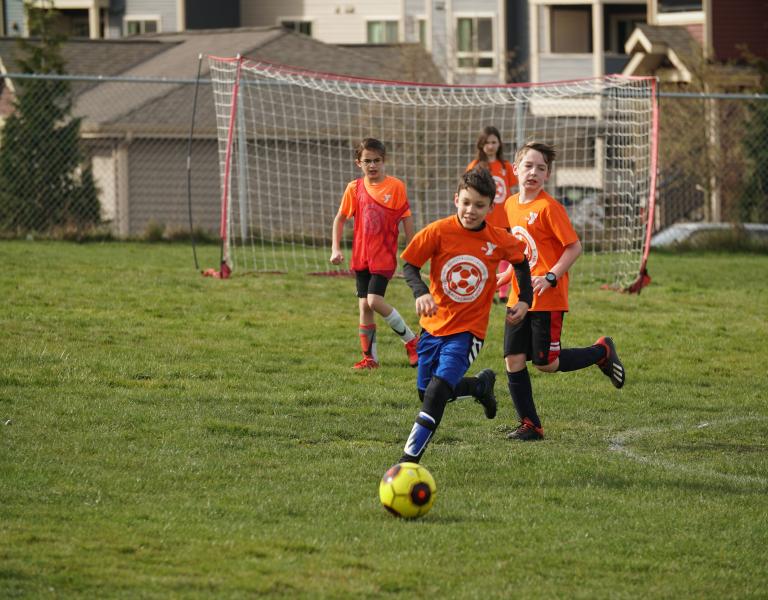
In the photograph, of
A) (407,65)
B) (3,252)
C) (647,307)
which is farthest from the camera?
(407,65)

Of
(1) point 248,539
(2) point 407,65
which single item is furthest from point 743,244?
(1) point 248,539

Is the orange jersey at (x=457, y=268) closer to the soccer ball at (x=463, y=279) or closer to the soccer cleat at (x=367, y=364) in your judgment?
the soccer ball at (x=463, y=279)

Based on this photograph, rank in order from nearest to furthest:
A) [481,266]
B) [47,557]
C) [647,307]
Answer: [47,557] < [481,266] < [647,307]

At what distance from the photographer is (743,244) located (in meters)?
21.5

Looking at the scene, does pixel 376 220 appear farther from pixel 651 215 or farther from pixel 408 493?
pixel 651 215

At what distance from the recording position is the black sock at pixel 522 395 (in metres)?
8.02

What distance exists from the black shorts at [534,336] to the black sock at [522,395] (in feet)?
0.41

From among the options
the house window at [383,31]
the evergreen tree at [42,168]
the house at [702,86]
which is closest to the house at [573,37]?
the house at [702,86]

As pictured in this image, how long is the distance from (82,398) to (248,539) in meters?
3.32

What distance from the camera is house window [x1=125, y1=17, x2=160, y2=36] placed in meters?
42.2

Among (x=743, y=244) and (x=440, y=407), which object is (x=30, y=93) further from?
(x=440, y=407)

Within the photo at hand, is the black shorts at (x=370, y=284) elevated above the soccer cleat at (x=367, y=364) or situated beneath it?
elevated above

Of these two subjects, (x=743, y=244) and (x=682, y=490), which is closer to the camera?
(x=682, y=490)

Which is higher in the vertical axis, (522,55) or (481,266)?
(522,55)
